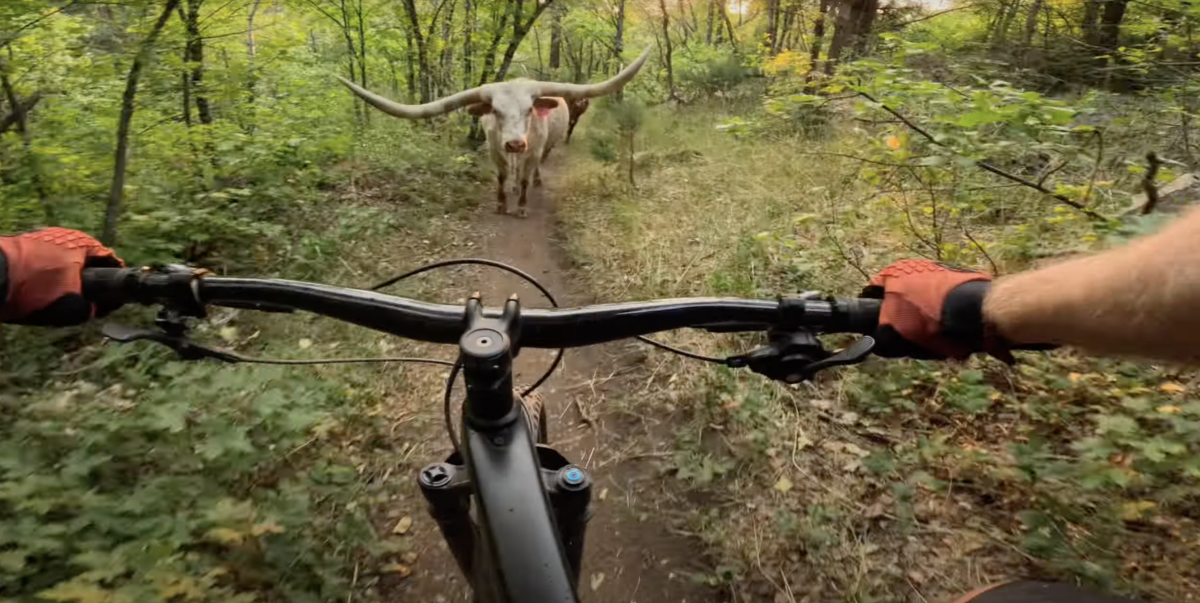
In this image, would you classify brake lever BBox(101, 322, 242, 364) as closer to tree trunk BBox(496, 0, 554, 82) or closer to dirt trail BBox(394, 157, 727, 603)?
dirt trail BBox(394, 157, 727, 603)

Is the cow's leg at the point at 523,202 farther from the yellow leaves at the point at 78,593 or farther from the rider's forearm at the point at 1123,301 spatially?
the rider's forearm at the point at 1123,301

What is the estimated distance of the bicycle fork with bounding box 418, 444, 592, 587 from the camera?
160 cm

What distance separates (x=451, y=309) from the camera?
5.19 feet

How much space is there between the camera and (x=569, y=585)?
1.17m

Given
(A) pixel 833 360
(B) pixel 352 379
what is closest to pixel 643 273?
(B) pixel 352 379

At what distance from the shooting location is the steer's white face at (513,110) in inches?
319

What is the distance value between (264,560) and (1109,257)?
2.92 meters

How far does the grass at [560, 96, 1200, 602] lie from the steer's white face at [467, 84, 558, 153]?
3.40 metres

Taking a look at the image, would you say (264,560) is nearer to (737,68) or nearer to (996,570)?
(996,570)

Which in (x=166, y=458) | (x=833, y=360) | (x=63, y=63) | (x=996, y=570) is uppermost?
(x=63, y=63)

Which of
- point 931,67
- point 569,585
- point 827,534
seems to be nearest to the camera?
point 569,585

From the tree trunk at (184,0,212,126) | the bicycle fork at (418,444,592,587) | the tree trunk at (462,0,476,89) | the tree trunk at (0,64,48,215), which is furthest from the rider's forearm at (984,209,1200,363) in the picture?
the tree trunk at (462,0,476,89)

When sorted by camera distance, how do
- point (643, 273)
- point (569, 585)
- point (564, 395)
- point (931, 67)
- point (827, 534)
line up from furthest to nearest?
point (931, 67) → point (643, 273) → point (564, 395) → point (827, 534) → point (569, 585)

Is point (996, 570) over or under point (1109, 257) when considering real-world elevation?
under
